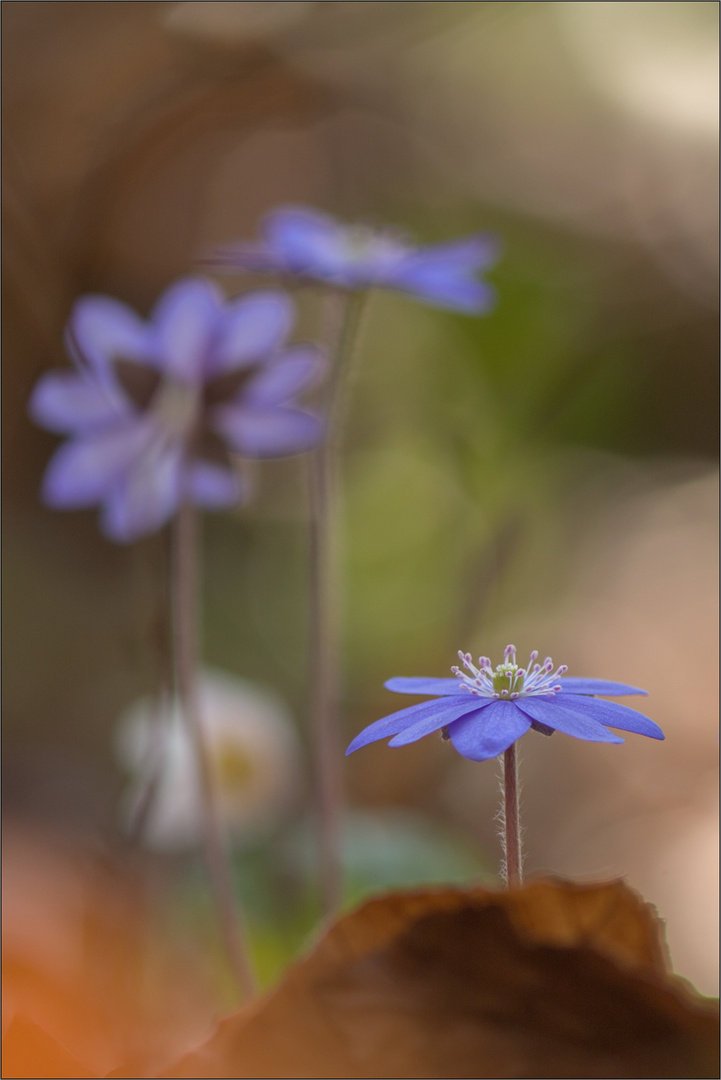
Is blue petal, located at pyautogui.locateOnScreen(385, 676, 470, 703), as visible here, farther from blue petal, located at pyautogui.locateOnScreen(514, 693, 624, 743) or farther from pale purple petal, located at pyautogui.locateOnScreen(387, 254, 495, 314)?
pale purple petal, located at pyautogui.locateOnScreen(387, 254, 495, 314)

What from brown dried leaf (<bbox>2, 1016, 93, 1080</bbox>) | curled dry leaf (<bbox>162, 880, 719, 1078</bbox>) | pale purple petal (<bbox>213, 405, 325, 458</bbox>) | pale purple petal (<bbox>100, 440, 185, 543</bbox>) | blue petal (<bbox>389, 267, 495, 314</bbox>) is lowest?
brown dried leaf (<bbox>2, 1016, 93, 1080</bbox>)

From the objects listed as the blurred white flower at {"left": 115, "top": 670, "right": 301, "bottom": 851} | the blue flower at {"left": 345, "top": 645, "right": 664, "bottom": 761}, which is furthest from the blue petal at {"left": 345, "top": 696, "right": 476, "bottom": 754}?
the blurred white flower at {"left": 115, "top": 670, "right": 301, "bottom": 851}

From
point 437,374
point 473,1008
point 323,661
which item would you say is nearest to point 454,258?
point 323,661

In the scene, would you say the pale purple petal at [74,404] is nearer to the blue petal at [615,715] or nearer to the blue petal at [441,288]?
the blue petal at [441,288]

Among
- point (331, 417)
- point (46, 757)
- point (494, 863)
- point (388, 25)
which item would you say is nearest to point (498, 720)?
point (331, 417)

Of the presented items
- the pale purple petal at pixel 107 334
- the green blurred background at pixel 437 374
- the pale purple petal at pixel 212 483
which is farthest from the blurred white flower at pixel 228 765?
the pale purple petal at pixel 107 334

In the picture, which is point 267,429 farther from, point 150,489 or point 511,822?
point 511,822

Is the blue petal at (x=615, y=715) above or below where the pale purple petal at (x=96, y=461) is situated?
below
